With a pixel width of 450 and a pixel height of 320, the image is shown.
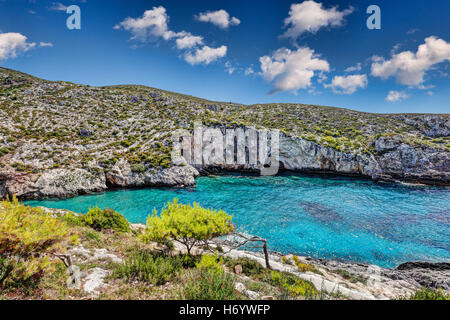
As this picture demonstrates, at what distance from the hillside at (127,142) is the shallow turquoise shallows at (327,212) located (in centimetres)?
340

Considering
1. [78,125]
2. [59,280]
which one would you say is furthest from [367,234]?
[78,125]

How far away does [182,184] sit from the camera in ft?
90.3

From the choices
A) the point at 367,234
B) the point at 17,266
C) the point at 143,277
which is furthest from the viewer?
the point at 367,234

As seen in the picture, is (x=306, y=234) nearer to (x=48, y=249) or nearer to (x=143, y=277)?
(x=143, y=277)

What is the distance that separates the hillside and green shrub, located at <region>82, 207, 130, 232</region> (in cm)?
1583

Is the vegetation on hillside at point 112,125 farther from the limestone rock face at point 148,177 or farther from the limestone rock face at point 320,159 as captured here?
the limestone rock face at point 320,159

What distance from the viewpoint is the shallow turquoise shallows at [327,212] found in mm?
13250

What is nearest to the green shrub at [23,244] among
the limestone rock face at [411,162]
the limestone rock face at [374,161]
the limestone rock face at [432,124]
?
the limestone rock face at [374,161]

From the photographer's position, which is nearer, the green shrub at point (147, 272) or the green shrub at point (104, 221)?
the green shrub at point (147, 272)

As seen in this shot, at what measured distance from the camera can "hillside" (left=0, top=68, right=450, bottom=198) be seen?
23734 millimetres

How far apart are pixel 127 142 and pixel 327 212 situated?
1303 inches

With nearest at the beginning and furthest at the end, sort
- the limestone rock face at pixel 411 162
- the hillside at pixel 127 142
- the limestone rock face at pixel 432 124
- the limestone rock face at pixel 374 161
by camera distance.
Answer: the hillside at pixel 127 142
the limestone rock face at pixel 411 162
the limestone rock face at pixel 374 161
the limestone rock face at pixel 432 124

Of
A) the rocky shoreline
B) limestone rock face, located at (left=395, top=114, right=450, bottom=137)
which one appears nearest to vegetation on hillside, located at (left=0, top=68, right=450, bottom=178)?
limestone rock face, located at (left=395, top=114, right=450, bottom=137)
